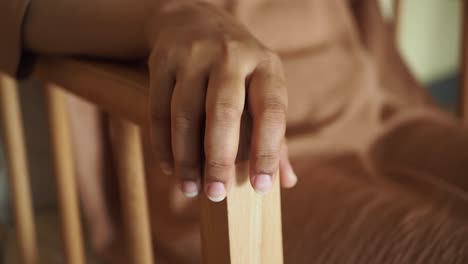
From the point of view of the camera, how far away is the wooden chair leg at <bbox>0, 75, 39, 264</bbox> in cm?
71

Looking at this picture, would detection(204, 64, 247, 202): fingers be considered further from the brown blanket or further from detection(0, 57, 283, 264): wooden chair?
the brown blanket

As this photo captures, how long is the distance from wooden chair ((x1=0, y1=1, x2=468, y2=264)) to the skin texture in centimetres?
2

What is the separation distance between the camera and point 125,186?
531 mm

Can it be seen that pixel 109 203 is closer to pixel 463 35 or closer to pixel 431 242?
pixel 431 242

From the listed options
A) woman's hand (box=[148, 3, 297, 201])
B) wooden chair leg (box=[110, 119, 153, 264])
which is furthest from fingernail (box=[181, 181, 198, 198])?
wooden chair leg (box=[110, 119, 153, 264])

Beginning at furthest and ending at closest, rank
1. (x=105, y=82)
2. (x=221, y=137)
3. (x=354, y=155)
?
1. (x=354, y=155)
2. (x=105, y=82)
3. (x=221, y=137)

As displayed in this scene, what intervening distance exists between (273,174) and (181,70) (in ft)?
0.29

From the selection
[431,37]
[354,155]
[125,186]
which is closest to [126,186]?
[125,186]

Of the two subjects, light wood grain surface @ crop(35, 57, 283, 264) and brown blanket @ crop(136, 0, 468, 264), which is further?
brown blanket @ crop(136, 0, 468, 264)

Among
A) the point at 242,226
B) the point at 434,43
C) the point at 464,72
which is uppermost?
the point at 242,226

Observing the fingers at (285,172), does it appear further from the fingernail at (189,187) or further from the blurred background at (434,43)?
the blurred background at (434,43)

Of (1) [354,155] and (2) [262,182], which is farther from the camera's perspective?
(1) [354,155]

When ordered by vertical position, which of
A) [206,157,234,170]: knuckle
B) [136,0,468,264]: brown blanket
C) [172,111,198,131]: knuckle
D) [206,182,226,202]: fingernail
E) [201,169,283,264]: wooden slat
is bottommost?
[136,0,468,264]: brown blanket

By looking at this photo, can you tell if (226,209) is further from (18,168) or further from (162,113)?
(18,168)
